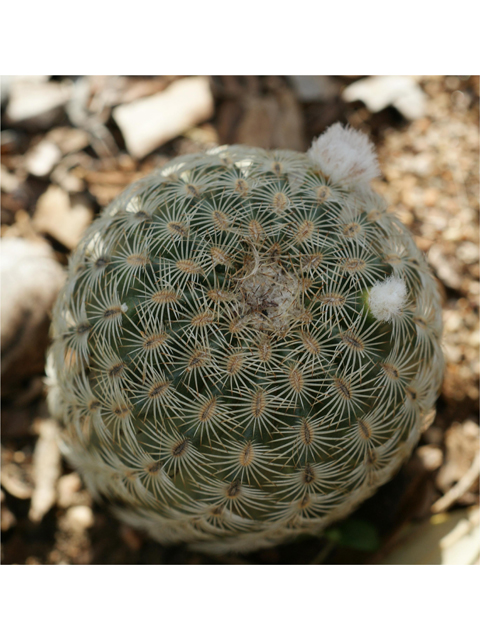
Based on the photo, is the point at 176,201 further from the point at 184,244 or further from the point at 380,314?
the point at 380,314

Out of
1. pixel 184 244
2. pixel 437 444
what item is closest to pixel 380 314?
pixel 184 244

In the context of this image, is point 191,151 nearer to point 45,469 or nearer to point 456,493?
point 45,469

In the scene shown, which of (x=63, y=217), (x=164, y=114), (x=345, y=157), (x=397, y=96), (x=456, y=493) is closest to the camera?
(x=345, y=157)

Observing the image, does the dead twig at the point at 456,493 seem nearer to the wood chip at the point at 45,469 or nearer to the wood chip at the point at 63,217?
the wood chip at the point at 45,469

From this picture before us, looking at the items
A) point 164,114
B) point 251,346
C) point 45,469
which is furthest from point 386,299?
point 164,114

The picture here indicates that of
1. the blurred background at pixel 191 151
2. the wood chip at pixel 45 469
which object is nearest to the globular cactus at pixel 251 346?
the blurred background at pixel 191 151

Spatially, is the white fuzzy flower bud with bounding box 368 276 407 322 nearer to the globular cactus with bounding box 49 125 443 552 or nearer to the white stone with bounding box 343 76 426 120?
the globular cactus with bounding box 49 125 443 552

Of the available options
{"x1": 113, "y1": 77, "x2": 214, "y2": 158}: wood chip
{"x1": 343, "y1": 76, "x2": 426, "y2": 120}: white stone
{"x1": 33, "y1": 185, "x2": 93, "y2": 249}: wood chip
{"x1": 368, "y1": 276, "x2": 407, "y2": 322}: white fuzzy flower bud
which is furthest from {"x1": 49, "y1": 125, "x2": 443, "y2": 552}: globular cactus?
{"x1": 343, "y1": 76, "x2": 426, "y2": 120}: white stone
